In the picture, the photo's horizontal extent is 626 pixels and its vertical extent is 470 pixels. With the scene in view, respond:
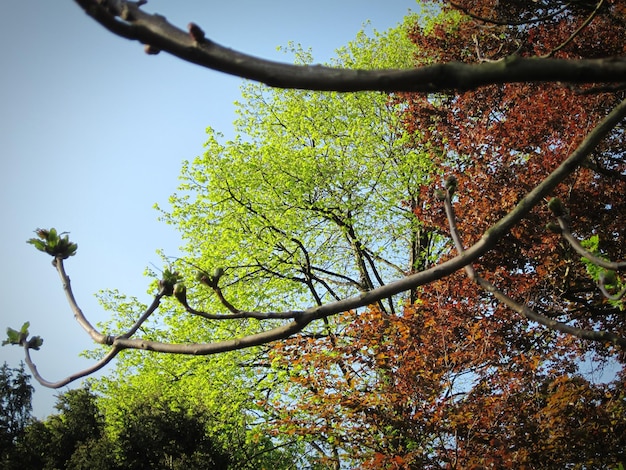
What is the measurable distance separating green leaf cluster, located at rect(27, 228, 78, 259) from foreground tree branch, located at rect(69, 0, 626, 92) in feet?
3.97

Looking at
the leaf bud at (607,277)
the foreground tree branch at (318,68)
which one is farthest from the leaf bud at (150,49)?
the leaf bud at (607,277)

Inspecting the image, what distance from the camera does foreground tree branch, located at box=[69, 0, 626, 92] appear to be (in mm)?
892

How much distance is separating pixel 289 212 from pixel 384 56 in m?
6.48

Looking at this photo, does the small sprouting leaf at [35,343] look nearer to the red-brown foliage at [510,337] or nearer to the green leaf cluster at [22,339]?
the green leaf cluster at [22,339]

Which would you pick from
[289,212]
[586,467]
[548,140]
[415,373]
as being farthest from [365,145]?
[586,467]

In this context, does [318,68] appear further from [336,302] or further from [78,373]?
[78,373]

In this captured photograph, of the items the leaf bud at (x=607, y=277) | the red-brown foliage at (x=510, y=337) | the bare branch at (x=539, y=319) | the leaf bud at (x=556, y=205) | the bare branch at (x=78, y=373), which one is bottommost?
the bare branch at (x=78, y=373)

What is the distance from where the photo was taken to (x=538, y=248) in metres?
6.45

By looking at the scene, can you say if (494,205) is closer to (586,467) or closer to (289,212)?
(586,467)

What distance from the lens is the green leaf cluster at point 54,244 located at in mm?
1834

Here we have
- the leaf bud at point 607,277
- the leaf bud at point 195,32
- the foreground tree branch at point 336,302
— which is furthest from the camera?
the leaf bud at point 607,277

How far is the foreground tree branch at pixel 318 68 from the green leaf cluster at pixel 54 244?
3.97ft

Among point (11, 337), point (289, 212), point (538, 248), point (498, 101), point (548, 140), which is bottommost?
point (11, 337)

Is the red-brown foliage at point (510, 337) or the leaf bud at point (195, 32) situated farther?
the red-brown foliage at point (510, 337)
